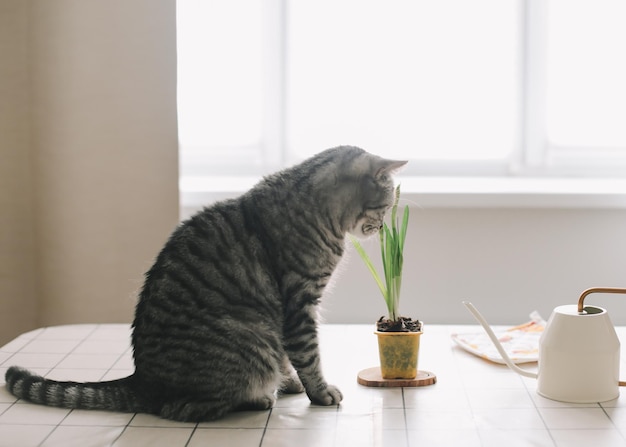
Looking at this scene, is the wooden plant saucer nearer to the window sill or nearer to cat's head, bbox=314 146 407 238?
cat's head, bbox=314 146 407 238

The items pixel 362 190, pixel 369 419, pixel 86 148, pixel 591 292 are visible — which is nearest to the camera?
pixel 369 419

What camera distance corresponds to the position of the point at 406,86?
3.41 meters

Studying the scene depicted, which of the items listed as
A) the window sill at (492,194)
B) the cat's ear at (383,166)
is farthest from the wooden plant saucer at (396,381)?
the window sill at (492,194)

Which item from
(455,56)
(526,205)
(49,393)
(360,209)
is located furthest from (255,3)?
(49,393)

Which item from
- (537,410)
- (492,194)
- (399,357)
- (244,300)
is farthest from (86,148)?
(537,410)

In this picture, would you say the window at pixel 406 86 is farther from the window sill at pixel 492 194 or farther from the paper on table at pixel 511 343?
the paper on table at pixel 511 343

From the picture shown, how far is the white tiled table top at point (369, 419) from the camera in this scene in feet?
4.28

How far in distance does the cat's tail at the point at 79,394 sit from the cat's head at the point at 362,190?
52 cm

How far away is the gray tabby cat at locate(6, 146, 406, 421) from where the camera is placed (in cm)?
148

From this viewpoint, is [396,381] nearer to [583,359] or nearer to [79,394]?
[583,359]

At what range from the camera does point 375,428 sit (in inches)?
53.4

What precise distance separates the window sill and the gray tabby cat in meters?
1.40

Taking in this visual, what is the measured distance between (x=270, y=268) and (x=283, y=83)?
1908 mm

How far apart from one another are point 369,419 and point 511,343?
547 mm
